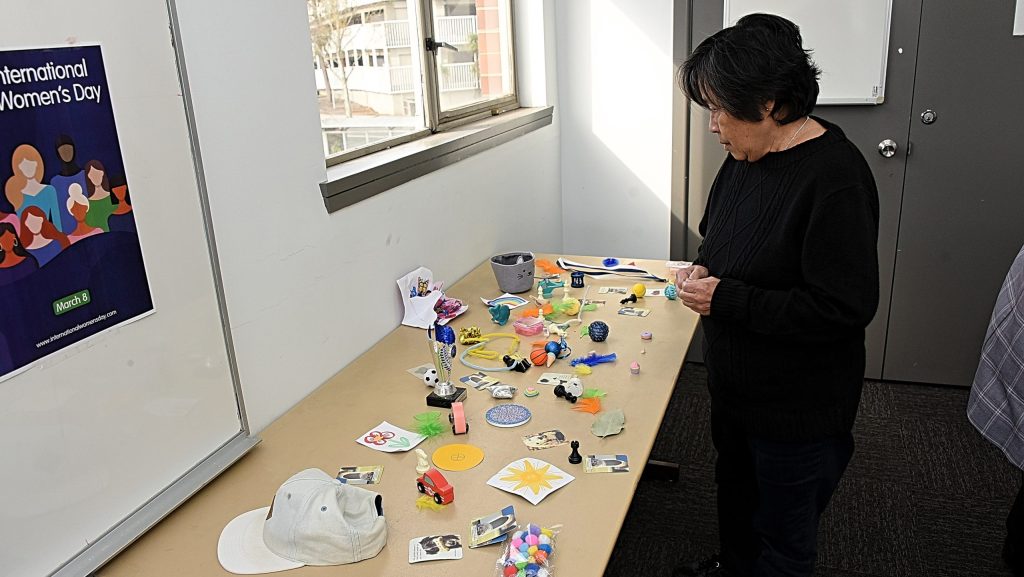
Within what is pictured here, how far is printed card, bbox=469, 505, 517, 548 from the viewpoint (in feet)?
4.10

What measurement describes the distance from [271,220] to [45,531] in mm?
720

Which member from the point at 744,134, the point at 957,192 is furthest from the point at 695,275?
the point at 957,192

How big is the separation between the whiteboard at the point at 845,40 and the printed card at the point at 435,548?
2.30m

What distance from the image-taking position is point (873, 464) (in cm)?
265

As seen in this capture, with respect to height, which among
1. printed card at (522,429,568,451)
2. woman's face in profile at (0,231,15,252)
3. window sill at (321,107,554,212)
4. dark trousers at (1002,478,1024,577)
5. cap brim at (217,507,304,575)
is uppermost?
woman's face in profile at (0,231,15,252)

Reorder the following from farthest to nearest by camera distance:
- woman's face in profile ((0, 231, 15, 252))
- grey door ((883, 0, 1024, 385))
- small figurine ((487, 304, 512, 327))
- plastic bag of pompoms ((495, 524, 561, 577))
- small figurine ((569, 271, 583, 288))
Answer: grey door ((883, 0, 1024, 385)), small figurine ((569, 271, 583, 288)), small figurine ((487, 304, 512, 327)), plastic bag of pompoms ((495, 524, 561, 577)), woman's face in profile ((0, 231, 15, 252))

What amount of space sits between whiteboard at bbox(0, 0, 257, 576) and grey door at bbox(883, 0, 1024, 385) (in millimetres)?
2578

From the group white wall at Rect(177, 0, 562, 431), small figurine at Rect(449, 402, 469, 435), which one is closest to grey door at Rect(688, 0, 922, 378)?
white wall at Rect(177, 0, 562, 431)

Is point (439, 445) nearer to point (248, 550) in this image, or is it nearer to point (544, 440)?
point (544, 440)

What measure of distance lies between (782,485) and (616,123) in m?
2.03

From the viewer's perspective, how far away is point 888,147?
2.93 m

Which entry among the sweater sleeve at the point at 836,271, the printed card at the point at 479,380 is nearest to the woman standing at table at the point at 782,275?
the sweater sleeve at the point at 836,271

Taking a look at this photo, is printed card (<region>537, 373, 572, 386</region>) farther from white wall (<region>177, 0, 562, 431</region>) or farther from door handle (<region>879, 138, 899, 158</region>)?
door handle (<region>879, 138, 899, 158</region>)

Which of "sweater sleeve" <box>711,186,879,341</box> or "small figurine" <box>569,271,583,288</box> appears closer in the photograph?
"sweater sleeve" <box>711,186,879,341</box>
